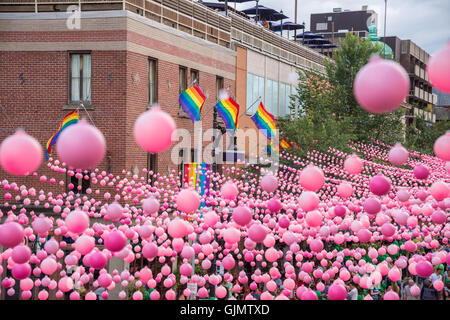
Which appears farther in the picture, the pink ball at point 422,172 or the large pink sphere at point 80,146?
the pink ball at point 422,172

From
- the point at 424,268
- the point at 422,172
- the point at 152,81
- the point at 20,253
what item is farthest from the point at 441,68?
the point at 152,81

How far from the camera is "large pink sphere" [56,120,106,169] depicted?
588 cm

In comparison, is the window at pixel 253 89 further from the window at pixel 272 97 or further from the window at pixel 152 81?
the window at pixel 152 81

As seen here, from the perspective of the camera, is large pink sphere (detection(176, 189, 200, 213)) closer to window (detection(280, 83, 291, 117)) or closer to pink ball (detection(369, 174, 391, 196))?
pink ball (detection(369, 174, 391, 196))

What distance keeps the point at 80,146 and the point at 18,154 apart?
70cm

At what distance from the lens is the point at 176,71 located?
2406cm

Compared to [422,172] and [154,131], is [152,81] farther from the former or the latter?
[154,131]

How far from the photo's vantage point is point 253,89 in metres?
30.3

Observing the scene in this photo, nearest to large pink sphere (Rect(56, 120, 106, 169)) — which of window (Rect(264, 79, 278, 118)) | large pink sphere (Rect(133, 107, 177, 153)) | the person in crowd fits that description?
large pink sphere (Rect(133, 107, 177, 153))

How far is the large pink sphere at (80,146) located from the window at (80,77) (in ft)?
52.7

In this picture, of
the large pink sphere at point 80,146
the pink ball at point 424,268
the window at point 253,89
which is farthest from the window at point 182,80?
the large pink sphere at point 80,146

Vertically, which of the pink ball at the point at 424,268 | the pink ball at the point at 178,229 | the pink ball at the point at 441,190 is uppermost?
the pink ball at the point at 441,190

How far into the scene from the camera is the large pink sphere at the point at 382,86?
18.7 ft

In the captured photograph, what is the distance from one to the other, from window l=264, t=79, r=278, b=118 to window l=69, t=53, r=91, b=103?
38.6 ft
